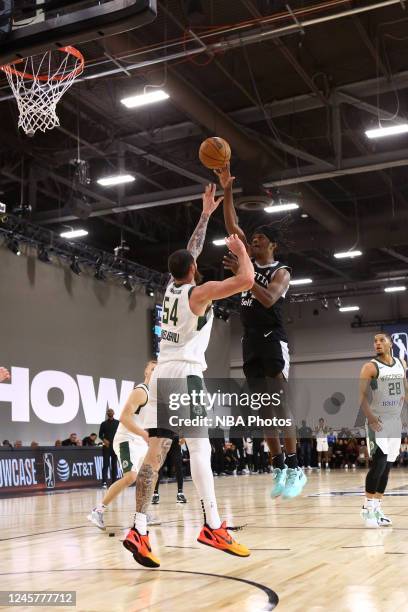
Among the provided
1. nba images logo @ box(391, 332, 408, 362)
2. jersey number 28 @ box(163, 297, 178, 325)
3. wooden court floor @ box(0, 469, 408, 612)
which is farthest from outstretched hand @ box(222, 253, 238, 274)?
nba images logo @ box(391, 332, 408, 362)

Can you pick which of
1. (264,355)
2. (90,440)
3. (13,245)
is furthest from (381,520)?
(13,245)

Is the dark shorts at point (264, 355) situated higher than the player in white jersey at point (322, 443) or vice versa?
the dark shorts at point (264, 355)

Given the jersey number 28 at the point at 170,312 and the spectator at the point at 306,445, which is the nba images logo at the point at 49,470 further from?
the jersey number 28 at the point at 170,312

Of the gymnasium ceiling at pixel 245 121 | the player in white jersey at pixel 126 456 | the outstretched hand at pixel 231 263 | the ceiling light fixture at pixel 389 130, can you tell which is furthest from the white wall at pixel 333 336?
the outstretched hand at pixel 231 263

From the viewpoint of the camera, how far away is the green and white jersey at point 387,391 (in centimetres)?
817

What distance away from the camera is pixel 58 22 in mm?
5629

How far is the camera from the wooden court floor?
14.5 feet

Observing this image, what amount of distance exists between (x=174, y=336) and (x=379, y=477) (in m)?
3.82

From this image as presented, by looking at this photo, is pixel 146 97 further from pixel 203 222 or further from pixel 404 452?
pixel 404 452

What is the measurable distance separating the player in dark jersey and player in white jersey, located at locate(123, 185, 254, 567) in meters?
0.60

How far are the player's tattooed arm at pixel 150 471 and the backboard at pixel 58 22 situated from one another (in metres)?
3.08

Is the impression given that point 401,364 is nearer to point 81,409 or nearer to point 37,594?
point 37,594

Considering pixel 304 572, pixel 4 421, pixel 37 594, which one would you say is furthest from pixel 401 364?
pixel 4 421

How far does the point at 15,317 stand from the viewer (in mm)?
18734
